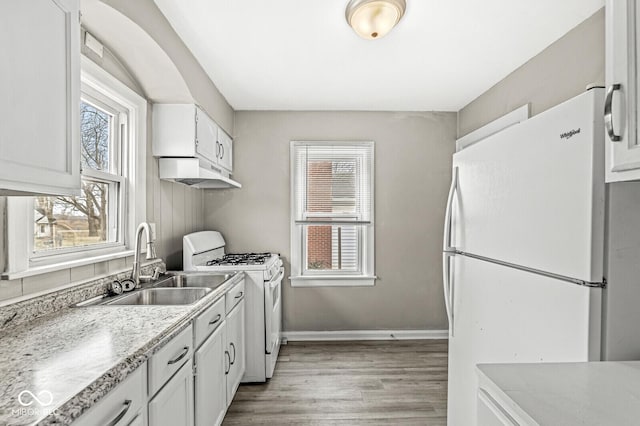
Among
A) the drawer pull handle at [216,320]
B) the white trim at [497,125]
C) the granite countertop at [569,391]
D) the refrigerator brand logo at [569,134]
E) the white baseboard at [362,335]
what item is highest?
the white trim at [497,125]

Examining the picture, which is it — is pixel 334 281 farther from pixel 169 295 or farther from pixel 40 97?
pixel 40 97

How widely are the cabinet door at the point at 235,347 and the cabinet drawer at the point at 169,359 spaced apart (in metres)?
0.72

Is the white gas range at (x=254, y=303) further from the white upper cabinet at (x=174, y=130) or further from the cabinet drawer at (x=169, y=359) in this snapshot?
the cabinet drawer at (x=169, y=359)

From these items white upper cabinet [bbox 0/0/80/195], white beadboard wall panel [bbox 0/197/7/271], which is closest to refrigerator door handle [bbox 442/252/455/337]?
white upper cabinet [bbox 0/0/80/195]

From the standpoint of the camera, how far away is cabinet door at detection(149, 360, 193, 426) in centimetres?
127

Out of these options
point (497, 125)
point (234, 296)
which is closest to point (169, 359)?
point (234, 296)

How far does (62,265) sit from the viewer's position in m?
1.63

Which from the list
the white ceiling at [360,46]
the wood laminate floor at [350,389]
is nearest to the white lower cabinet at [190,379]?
the wood laminate floor at [350,389]

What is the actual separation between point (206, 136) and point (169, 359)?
1.90m

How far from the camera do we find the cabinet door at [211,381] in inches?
69.7

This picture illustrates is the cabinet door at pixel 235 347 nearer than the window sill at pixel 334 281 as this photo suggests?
Yes

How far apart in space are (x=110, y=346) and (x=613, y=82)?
1.70m

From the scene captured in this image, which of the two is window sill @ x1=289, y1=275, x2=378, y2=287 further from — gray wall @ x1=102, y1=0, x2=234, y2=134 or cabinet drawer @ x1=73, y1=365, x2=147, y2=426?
cabinet drawer @ x1=73, y1=365, x2=147, y2=426

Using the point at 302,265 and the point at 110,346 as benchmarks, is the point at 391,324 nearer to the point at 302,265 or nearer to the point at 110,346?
the point at 302,265
